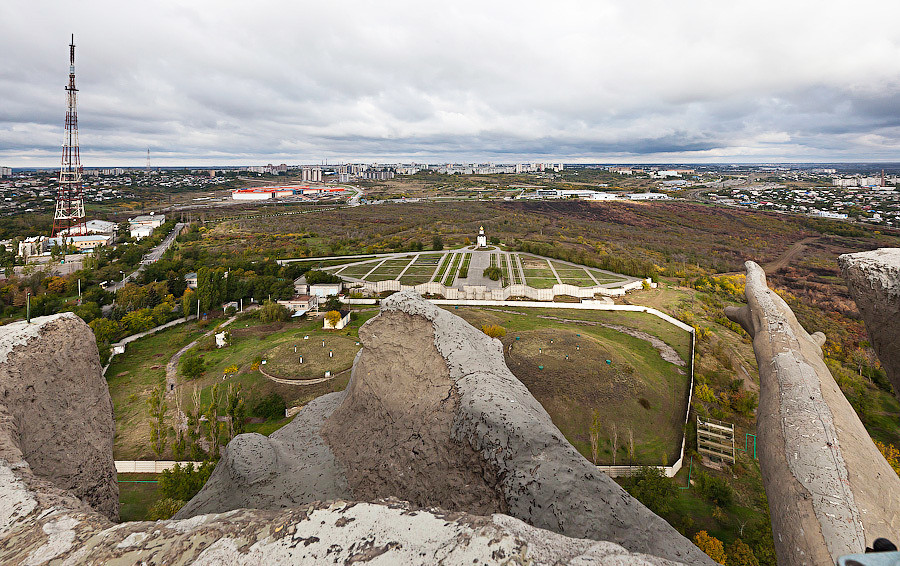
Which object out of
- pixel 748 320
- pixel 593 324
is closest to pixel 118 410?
pixel 748 320

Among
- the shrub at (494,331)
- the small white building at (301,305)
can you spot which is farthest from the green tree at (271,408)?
the small white building at (301,305)

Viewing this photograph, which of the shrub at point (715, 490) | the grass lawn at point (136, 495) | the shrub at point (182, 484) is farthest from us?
the shrub at point (715, 490)

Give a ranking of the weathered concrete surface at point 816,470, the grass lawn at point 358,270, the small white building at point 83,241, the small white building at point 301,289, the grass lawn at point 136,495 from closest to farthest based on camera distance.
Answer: the weathered concrete surface at point 816,470 → the grass lawn at point 136,495 → the small white building at point 301,289 → the grass lawn at point 358,270 → the small white building at point 83,241

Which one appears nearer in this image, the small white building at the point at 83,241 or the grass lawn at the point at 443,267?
the grass lawn at the point at 443,267

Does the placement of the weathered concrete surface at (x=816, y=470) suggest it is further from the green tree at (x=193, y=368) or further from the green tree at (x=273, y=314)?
the green tree at (x=273, y=314)

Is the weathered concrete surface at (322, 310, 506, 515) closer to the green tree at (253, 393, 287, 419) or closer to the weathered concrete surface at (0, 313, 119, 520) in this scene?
the weathered concrete surface at (0, 313, 119, 520)

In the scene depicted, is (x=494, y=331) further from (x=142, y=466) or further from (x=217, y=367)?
(x=142, y=466)

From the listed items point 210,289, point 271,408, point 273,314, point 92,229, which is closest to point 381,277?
point 273,314
